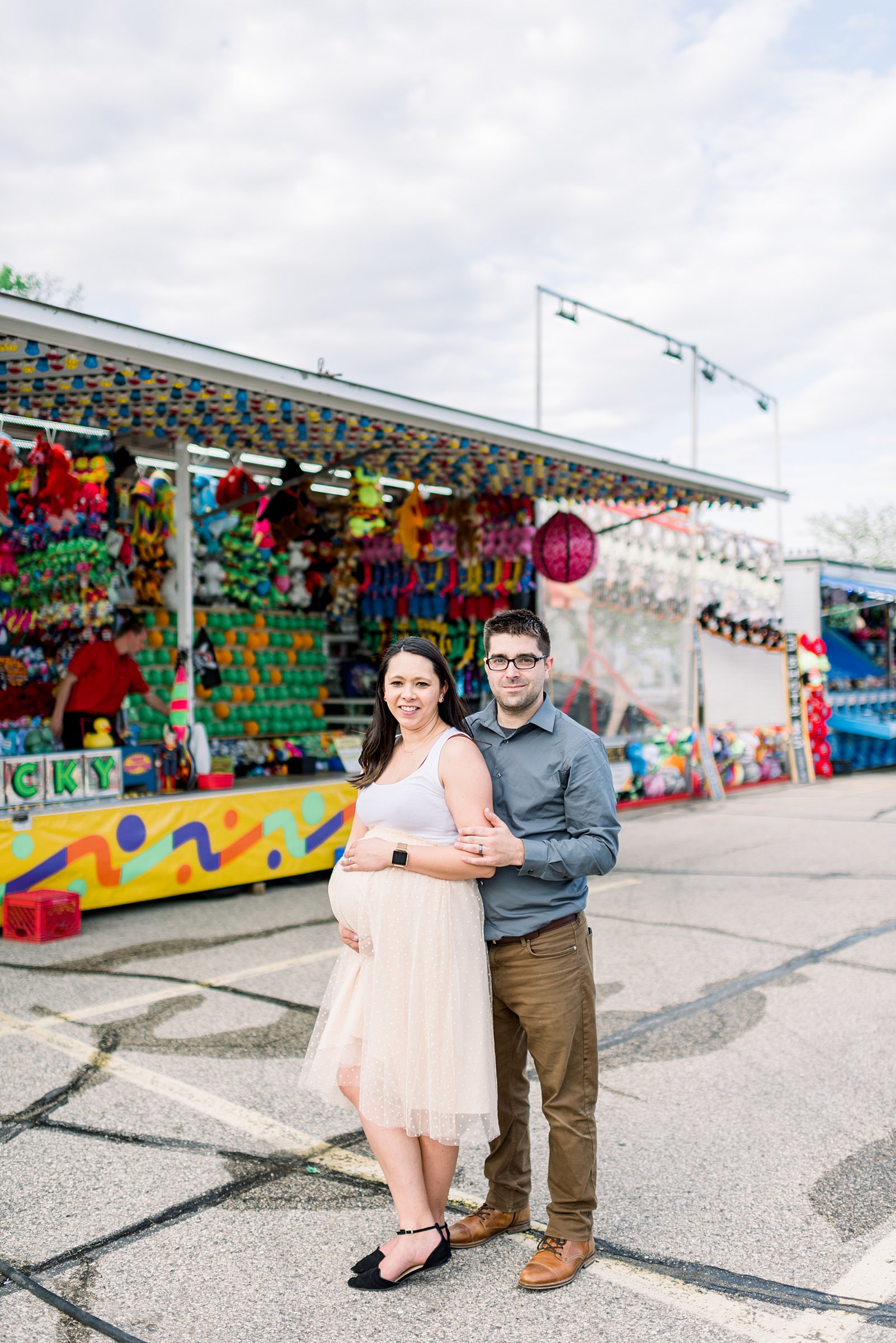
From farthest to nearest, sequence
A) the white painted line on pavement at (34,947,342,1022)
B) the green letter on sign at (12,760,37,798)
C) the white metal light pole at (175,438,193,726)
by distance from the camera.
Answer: the white metal light pole at (175,438,193,726)
the green letter on sign at (12,760,37,798)
the white painted line on pavement at (34,947,342,1022)

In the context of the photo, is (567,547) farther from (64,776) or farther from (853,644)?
(853,644)

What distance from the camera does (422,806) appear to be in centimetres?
280

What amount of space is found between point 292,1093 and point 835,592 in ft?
47.9

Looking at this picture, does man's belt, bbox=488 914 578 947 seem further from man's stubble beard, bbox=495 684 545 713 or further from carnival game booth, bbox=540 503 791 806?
carnival game booth, bbox=540 503 791 806

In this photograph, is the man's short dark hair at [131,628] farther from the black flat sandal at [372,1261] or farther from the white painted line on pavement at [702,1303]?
the white painted line on pavement at [702,1303]

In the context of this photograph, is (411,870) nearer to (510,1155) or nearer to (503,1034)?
(503,1034)

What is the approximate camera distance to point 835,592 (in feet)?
55.3

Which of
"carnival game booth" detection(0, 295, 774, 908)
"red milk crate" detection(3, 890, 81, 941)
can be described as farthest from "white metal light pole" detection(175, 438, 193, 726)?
"red milk crate" detection(3, 890, 81, 941)

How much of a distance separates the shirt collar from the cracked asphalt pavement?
1434 mm

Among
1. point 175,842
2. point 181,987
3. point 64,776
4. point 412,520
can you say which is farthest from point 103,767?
point 412,520

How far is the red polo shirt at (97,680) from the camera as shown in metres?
7.69

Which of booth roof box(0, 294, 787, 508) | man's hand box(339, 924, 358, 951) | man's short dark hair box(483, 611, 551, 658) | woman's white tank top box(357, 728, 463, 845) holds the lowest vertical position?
man's hand box(339, 924, 358, 951)

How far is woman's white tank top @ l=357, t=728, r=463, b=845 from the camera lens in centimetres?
279

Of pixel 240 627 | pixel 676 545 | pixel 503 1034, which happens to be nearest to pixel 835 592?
A: pixel 676 545
